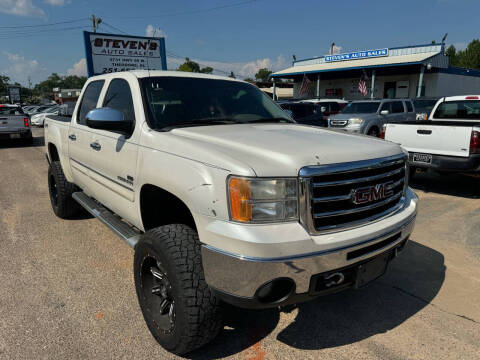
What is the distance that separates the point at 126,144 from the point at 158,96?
1.65 feet

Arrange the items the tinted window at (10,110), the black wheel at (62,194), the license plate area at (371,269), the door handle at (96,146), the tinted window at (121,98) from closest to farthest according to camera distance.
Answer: the license plate area at (371,269), the tinted window at (121,98), the door handle at (96,146), the black wheel at (62,194), the tinted window at (10,110)

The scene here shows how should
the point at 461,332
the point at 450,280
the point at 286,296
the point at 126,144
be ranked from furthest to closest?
1. the point at 450,280
2. the point at 126,144
3. the point at 461,332
4. the point at 286,296

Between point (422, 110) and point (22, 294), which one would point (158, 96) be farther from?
point (422, 110)

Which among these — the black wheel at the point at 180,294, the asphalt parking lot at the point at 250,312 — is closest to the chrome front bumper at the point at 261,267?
the black wheel at the point at 180,294

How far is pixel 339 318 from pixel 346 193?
1.22m

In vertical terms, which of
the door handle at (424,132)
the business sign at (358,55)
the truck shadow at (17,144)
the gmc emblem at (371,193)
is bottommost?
the truck shadow at (17,144)

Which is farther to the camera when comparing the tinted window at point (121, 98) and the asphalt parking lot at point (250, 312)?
the tinted window at point (121, 98)

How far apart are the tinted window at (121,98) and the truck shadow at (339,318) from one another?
6.23 feet

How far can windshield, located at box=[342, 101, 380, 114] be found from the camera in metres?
13.0

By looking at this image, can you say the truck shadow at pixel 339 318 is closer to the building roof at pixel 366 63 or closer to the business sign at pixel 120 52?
the business sign at pixel 120 52

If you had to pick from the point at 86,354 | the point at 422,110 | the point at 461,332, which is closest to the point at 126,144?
the point at 86,354

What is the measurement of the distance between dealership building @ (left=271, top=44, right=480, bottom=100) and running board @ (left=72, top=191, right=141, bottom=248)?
25.1 metres

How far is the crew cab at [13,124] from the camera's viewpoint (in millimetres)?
14422

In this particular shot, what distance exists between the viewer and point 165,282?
2.39 m
